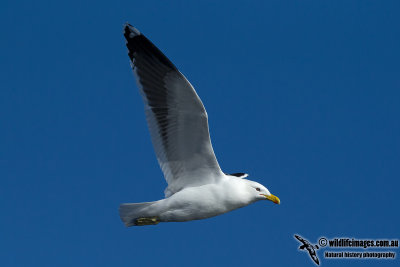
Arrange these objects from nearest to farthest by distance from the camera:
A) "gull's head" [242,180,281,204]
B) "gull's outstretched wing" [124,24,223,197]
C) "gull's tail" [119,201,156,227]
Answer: "gull's outstretched wing" [124,24,223,197], "gull's tail" [119,201,156,227], "gull's head" [242,180,281,204]

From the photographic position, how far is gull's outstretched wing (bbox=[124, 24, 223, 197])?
787 centimetres

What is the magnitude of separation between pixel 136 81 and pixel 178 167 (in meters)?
1.36

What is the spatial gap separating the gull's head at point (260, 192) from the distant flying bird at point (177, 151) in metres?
0.02

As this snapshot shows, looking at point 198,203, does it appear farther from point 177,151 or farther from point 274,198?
point 274,198

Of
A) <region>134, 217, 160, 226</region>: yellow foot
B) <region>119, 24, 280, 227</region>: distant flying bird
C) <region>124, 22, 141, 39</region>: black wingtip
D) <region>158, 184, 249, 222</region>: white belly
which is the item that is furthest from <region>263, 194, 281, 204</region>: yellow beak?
<region>124, 22, 141, 39</region>: black wingtip

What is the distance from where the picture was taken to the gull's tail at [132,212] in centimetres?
836

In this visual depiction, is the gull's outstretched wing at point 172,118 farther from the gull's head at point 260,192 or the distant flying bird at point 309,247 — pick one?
the distant flying bird at point 309,247

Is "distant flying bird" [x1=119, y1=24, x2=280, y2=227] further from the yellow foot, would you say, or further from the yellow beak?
the yellow beak

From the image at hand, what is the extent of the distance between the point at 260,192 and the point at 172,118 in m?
1.74

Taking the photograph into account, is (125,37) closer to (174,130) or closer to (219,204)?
(174,130)

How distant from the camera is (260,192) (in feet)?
28.3

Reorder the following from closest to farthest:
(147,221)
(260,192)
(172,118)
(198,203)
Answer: (172,118) → (198,203) → (147,221) → (260,192)

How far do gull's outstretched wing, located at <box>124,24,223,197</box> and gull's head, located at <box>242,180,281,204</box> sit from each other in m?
0.56

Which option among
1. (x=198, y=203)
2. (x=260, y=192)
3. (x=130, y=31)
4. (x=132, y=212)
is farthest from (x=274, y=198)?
(x=130, y=31)
